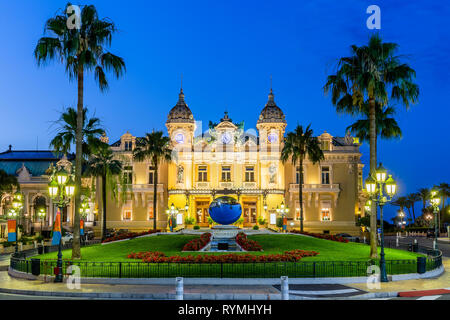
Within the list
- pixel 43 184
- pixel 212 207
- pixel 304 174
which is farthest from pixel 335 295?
pixel 43 184

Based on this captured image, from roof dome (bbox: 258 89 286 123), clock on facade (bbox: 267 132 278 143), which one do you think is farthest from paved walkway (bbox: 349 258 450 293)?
roof dome (bbox: 258 89 286 123)

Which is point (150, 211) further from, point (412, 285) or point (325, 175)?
point (412, 285)

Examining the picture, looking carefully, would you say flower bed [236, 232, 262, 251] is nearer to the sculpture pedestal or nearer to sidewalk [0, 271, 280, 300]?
the sculpture pedestal

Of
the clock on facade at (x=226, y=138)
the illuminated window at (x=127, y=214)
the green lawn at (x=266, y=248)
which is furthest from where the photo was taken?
the illuminated window at (x=127, y=214)

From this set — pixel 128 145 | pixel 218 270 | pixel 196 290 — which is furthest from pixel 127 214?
pixel 196 290

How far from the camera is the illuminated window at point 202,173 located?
6500cm

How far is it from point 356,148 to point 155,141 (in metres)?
28.4

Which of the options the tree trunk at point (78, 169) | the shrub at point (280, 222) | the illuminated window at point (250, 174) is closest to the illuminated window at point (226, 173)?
the illuminated window at point (250, 174)

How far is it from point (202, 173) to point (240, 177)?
17.2ft

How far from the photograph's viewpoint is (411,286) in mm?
21672

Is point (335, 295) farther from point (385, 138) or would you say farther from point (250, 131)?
point (250, 131)

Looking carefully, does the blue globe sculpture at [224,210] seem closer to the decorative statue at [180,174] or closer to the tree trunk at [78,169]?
the tree trunk at [78,169]

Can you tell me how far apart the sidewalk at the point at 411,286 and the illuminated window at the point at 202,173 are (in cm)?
4287
